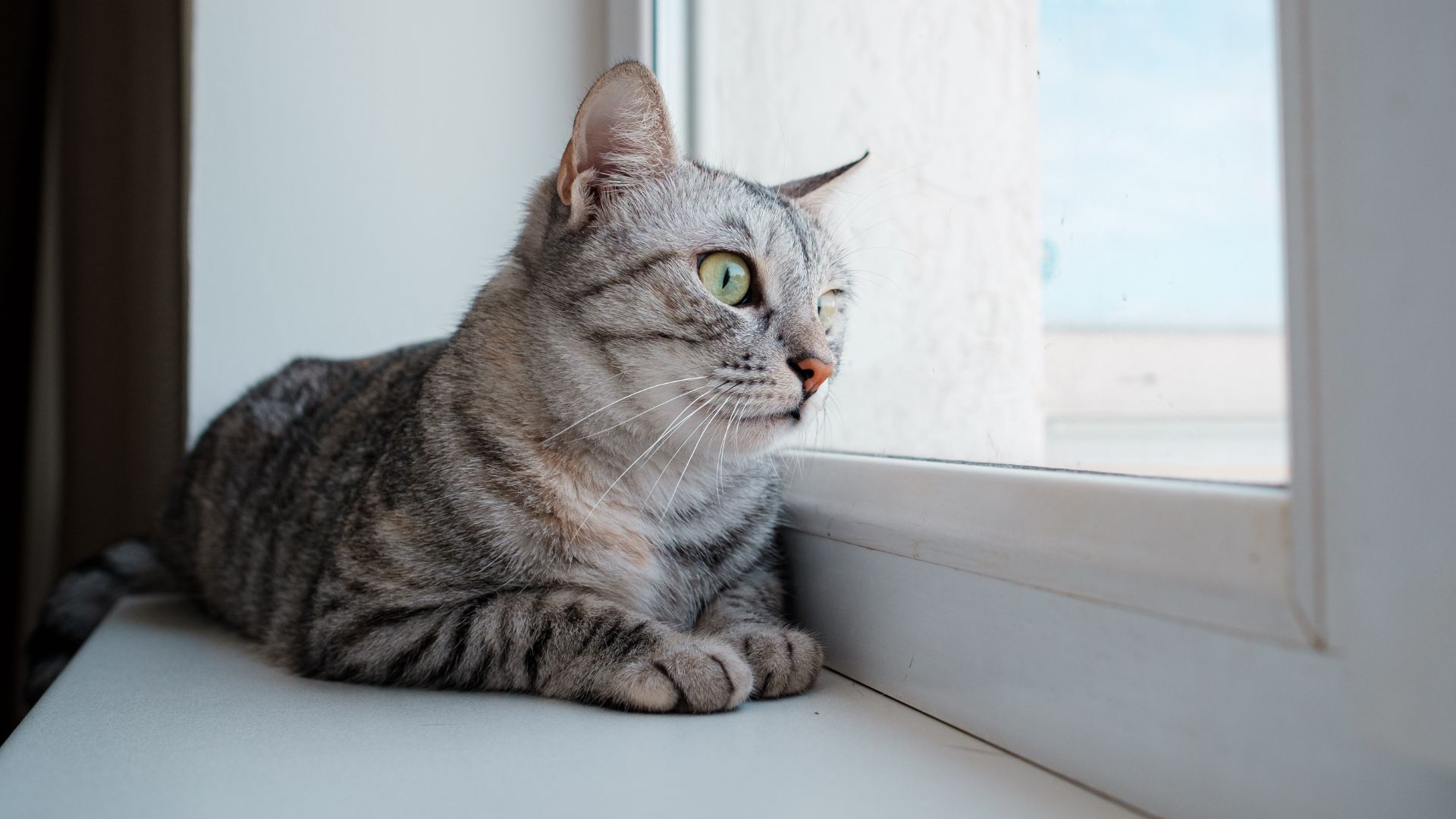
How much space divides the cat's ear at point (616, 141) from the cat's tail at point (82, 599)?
3.60 feet

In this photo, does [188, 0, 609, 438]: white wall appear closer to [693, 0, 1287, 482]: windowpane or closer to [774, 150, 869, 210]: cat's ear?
[693, 0, 1287, 482]: windowpane

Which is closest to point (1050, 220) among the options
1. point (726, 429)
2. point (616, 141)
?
point (726, 429)

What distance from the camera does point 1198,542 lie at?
0.62m

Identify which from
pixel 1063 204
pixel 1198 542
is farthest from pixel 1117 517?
pixel 1063 204

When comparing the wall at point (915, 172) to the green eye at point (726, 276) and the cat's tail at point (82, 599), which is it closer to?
the green eye at point (726, 276)

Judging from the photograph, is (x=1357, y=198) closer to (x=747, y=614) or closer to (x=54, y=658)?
(x=747, y=614)

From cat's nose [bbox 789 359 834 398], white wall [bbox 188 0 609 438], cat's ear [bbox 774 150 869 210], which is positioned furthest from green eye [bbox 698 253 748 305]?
white wall [bbox 188 0 609 438]

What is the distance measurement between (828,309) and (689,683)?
Answer: 535 mm

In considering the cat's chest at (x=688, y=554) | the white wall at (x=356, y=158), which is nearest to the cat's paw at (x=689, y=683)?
the cat's chest at (x=688, y=554)

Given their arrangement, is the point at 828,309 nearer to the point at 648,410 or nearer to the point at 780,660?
the point at 648,410

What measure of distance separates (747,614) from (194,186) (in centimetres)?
145

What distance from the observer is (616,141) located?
1112mm

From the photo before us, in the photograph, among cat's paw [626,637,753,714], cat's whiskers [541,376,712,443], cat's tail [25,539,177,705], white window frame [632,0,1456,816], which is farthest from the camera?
cat's tail [25,539,177,705]

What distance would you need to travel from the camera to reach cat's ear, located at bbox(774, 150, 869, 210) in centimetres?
124
